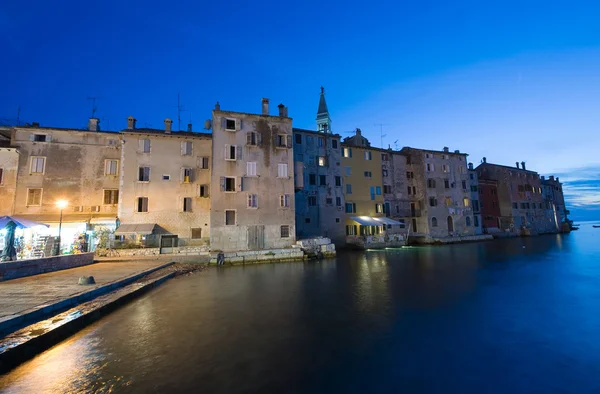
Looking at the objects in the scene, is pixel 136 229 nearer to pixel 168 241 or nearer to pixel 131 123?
pixel 168 241

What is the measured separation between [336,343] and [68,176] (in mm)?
30800

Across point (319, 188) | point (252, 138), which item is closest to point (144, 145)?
point (252, 138)

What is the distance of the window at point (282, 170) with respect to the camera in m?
28.6

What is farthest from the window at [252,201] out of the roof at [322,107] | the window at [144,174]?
the roof at [322,107]

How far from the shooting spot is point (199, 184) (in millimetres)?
28672

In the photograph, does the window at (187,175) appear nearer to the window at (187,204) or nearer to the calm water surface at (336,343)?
the window at (187,204)

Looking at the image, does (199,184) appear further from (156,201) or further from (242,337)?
(242,337)

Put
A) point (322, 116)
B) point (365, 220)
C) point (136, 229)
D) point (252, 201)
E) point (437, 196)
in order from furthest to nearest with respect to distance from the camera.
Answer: point (322, 116) < point (437, 196) < point (365, 220) < point (252, 201) < point (136, 229)

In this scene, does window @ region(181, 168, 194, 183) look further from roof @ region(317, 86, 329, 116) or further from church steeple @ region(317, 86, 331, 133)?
roof @ region(317, 86, 329, 116)

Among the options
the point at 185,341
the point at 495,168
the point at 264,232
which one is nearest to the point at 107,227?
the point at 264,232

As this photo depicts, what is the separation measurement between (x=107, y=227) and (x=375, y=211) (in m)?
33.6

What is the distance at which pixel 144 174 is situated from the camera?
27.2 meters

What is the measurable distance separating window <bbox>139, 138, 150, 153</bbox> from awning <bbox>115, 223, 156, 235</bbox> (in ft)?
25.1

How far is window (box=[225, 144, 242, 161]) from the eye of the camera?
2716cm
